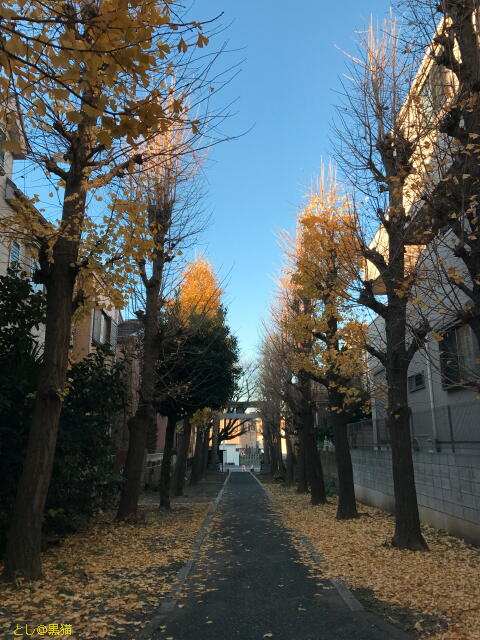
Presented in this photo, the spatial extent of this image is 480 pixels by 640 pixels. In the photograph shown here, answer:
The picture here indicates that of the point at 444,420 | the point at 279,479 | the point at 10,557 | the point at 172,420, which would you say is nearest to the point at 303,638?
the point at 10,557

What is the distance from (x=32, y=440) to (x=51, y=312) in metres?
1.75

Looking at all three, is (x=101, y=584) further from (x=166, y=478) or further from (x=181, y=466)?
(x=181, y=466)

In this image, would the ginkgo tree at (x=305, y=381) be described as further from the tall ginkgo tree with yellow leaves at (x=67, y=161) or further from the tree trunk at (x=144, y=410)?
the tall ginkgo tree with yellow leaves at (x=67, y=161)

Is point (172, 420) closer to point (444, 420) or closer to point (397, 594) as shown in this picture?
point (444, 420)

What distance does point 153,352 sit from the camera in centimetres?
1349

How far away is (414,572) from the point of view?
7.28 meters

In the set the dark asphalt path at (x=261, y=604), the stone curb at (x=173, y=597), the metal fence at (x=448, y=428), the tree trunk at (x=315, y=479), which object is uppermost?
the metal fence at (x=448, y=428)

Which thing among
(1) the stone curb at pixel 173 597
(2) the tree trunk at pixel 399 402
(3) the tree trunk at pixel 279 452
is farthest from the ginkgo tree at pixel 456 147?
(3) the tree trunk at pixel 279 452

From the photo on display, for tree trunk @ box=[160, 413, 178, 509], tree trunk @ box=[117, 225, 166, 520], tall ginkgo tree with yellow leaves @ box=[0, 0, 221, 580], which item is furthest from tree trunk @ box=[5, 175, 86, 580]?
tree trunk @ box=[160, 413, 178, 509]

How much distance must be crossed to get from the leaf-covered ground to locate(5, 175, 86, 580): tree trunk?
4.09m

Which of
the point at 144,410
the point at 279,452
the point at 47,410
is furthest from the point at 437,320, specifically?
the point at 279,452

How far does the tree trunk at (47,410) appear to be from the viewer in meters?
6.57

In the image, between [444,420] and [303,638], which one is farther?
[444,420]

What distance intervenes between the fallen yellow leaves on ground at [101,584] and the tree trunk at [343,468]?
4.26 meters
